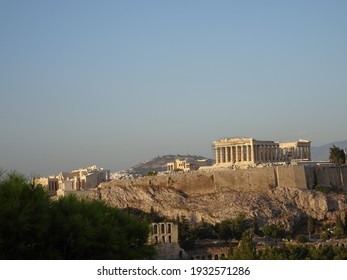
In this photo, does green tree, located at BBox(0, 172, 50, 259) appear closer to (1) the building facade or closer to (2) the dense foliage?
(2) the dense foliage

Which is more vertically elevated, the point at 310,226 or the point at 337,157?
the point at 337,157

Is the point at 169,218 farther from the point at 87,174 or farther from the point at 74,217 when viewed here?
the point at 74,217

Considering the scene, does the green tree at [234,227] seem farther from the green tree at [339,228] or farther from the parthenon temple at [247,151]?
the parthenon temple at [247,151]

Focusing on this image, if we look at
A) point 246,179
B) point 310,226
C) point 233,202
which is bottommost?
point 310,226

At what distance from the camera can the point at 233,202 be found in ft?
196

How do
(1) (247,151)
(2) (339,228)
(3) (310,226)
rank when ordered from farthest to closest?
(1) (247,151), (3) (310,226), (2) (339,228)

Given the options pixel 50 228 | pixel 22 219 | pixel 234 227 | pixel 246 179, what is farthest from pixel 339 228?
pixel 22 219

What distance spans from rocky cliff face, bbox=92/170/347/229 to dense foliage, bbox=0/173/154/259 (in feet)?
115

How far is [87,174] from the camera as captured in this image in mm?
89500

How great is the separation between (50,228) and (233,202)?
129 ft

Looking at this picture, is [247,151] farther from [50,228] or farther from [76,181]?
[50,228]

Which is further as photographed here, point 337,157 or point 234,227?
point 337,157

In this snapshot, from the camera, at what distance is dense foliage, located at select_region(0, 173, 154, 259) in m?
19.9
